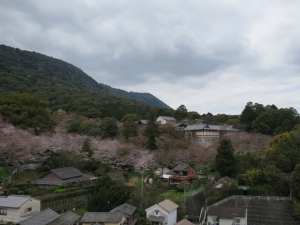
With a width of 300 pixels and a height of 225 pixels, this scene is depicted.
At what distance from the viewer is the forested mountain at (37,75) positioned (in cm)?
7675

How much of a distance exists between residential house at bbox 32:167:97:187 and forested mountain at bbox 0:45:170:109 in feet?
154

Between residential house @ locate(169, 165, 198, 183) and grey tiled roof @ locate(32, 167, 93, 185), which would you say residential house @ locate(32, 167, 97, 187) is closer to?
grey tiled roof @ locate(32, 167, 93, 185)

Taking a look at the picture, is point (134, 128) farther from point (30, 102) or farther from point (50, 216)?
point (50, 216)

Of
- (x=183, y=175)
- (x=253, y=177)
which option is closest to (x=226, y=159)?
(x=253, y=177)

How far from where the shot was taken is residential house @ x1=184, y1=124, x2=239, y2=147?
136 feet

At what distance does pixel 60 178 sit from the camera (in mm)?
23828

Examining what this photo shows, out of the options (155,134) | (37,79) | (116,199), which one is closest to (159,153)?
(155,134)

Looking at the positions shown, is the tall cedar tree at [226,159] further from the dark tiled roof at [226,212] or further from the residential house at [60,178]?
the residential house at [60,178]

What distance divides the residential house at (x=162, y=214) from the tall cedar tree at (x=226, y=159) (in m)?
8.34

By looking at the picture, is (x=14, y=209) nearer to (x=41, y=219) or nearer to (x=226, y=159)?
(x=41, y=219)

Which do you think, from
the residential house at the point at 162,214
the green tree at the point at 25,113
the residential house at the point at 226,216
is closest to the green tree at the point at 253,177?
the residential house at the point at 226,216

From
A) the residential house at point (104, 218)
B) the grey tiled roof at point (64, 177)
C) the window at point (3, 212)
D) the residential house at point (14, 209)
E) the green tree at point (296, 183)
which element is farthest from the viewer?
the grey tiled roof at point (64, 177)

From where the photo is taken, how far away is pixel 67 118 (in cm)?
4972

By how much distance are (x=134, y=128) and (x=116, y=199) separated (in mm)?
16333
